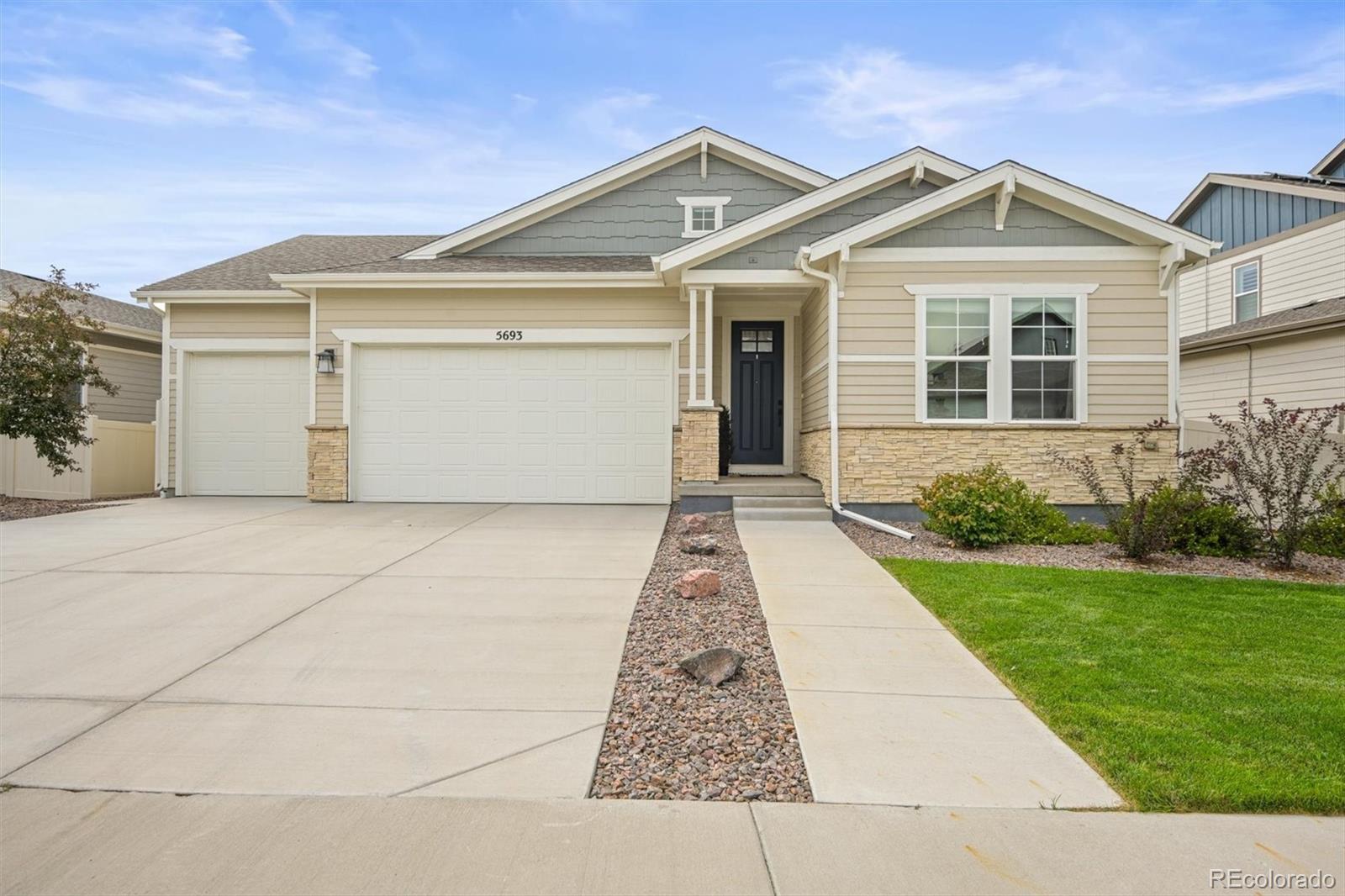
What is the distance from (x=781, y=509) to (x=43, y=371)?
1100 cm

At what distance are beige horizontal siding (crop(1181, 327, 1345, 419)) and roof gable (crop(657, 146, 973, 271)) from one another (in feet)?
25.3

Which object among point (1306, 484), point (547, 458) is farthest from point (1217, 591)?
point (547, 458)

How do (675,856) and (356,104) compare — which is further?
(356,104)

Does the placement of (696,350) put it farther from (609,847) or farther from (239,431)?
(609,847)

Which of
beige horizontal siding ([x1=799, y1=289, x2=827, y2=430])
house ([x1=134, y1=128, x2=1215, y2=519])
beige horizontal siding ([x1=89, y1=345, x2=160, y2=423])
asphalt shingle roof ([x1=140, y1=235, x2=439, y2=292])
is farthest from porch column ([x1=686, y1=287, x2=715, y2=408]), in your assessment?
beige horizontal siding ([x1=89, y1=345, x2=160, y2=423])

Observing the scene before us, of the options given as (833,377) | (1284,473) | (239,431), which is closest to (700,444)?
(833,377)

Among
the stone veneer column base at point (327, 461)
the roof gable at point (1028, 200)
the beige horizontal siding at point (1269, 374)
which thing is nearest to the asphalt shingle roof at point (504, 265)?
the stone veneer column base at point (327, 461)

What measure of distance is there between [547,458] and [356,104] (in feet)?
40.5

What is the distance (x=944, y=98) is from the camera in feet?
50.2

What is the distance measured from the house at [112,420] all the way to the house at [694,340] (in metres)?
1.34

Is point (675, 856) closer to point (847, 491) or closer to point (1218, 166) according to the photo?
point (847, 491)

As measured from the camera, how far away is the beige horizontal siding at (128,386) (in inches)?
558

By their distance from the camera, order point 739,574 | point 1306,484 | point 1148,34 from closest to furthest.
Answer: point 739,574, point 1306,484, point 1148,34

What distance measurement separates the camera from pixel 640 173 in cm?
1274
